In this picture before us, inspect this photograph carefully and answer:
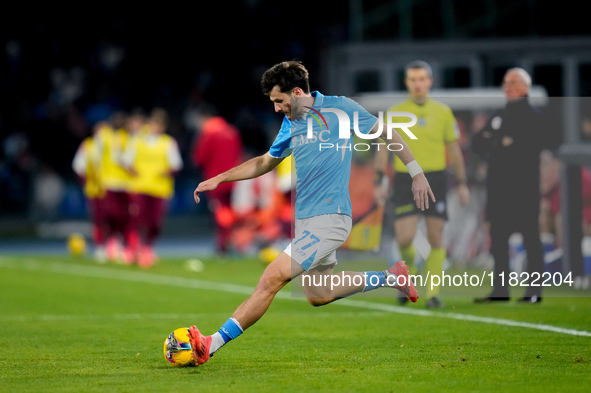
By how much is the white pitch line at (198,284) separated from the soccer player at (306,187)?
88.6 inches

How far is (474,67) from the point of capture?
19.2 metres

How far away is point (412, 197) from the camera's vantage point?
9977mm

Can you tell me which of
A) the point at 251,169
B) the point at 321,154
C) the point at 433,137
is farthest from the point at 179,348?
the point at 433,137

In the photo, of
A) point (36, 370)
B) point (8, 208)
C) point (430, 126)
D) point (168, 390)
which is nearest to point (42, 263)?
point (8, 208)

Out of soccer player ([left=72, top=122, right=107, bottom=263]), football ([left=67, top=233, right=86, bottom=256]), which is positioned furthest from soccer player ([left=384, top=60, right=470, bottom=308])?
football ([left=67, top=233, right=86, bottom=256])

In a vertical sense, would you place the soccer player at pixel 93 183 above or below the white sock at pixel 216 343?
above

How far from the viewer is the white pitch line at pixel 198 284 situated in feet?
28.7

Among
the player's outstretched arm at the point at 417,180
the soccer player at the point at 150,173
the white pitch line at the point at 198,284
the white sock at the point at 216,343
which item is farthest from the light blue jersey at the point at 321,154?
the soccer player at the point at 150,173

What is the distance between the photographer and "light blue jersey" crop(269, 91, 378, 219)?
6777mm

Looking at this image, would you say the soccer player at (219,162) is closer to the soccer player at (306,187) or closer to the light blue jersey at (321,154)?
the soccer player at (306,187)

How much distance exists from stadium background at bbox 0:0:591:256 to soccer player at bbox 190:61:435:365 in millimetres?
18842

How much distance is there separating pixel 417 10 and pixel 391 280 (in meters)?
13.5

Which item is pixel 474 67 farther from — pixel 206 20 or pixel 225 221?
pixel 206 20

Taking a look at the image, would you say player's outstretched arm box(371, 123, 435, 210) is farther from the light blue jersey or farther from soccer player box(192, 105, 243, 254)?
soccer player box(192, 105, 243, 254)
